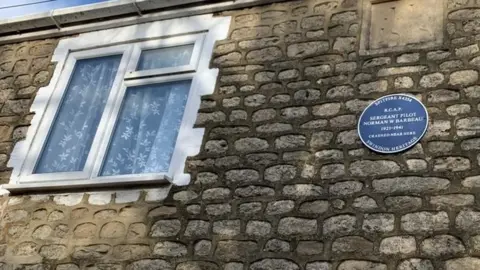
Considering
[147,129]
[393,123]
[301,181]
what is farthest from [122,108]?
[393,123]

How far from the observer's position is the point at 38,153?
4.98 metres

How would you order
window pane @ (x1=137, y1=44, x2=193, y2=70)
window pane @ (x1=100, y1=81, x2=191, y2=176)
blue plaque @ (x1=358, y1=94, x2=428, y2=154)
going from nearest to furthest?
blue plaque @ (x1=358, y1=94, x2=428, y2=154)
window pane @ (x1=100, y1=81, x2=191, y2=176)
window pane @ (x1=137, y1=44, x2=193, y2=70)

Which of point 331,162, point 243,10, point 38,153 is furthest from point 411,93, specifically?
point 38,153

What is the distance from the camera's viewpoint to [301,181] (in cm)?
401

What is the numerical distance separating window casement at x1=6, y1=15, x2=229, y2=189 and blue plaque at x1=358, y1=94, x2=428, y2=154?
1279 millimetres

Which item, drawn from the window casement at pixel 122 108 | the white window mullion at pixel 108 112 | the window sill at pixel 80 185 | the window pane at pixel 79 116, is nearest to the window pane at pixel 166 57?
the window casement at pixel 122 108

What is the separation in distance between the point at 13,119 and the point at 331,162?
9.65ft

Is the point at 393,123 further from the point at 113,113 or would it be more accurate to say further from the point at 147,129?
the point at 113,113

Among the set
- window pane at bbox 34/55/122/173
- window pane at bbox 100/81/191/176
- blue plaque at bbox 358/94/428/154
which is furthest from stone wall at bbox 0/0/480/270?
window pane at bbox 34/55/122/173

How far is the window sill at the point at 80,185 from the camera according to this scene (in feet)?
14.4

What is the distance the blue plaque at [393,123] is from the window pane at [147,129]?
150 cm

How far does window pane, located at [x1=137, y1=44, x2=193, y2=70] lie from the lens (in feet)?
16.5

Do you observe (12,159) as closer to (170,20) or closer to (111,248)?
(111,248)

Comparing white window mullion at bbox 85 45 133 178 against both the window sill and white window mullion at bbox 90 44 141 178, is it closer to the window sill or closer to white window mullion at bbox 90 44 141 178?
white window mullion at bbox 90 44 141 178
